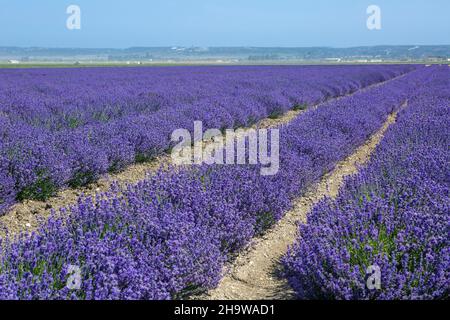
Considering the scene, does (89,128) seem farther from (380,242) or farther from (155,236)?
(380,242)

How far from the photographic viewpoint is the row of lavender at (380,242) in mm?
2270

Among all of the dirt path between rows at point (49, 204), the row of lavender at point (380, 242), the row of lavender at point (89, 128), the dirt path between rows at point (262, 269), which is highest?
the row of lavender at point (89, 128)

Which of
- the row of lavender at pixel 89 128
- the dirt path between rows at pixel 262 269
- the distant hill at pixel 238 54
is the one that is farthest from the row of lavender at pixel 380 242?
the distant hill at pixel 238 54

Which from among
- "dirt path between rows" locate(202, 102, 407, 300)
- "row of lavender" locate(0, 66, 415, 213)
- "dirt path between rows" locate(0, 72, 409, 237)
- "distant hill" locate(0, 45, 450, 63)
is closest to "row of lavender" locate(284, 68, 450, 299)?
"dirt path between rows" locate(202, 102, 407, 300)

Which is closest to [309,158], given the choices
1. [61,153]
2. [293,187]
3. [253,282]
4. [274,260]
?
[293,187]

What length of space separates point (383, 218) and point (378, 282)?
66 cm

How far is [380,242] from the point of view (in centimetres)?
256

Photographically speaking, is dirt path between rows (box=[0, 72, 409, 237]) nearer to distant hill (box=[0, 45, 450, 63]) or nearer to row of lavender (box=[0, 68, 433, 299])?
row of lavender (box=[0, 68, 433, 299])

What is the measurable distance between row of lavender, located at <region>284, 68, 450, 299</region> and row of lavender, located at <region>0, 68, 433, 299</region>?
524mm

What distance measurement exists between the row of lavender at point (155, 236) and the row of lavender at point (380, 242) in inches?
20.6

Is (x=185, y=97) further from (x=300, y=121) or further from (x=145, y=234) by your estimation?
(x=145, y=234)

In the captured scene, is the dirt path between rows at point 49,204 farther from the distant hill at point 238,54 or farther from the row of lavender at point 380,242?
the distant hill at point 238,54

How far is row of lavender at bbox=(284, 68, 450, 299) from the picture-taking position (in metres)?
2.27

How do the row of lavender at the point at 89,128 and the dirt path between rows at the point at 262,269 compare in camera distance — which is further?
the row of lavender at the point at 89,128
